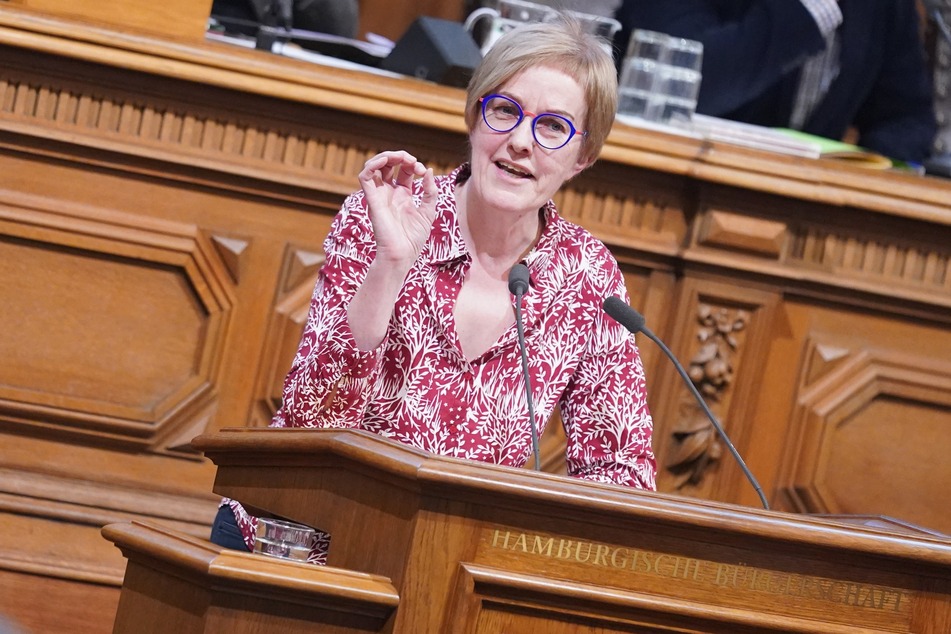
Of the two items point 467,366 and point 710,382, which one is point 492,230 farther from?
point 710,382

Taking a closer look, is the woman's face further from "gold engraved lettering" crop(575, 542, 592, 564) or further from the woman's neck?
"gold engraved lettering" crop(575, 542, 592, 564)

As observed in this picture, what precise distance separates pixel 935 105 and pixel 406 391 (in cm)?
207

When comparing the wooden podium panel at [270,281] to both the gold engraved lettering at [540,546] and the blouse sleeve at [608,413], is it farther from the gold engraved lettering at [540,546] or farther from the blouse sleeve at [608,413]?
the gold engraved lettering at [540,546]

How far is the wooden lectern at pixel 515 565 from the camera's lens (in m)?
1.12

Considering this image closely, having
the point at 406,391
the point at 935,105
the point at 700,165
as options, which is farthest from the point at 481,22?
the point at 406,391

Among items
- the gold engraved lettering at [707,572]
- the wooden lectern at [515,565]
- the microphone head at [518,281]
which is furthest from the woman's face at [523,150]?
the gold engraved lettering at [707,572]

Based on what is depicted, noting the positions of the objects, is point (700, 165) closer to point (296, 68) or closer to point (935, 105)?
point (296, 68)

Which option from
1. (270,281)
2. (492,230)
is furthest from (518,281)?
(270,281)

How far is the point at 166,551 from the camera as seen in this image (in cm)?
119

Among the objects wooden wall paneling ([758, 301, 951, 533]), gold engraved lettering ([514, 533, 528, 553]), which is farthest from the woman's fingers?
wooden wall paneling ([758, 301, 951, 533])

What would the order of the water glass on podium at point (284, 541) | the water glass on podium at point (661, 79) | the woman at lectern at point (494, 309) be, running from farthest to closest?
the water glass on podium at point (661, 79), the woman at lectern at point (494, 309), the water glass on podium at point (284, 541)

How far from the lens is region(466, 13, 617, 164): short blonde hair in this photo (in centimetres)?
180

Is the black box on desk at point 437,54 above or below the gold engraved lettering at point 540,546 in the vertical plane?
above

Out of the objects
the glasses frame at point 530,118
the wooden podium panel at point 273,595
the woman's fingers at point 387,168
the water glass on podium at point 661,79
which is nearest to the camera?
the wooden podium panel at point 273,595
